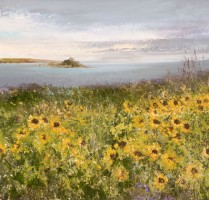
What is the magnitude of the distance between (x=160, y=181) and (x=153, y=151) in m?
0.57

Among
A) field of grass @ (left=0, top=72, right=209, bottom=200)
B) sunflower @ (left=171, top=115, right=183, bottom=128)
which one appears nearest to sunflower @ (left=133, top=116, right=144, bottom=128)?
field of grass @ (left=0, top=72, right=209, bottom=200)

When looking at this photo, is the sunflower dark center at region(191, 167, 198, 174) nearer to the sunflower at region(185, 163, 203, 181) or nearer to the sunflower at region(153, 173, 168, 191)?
the sunflower at region(185, 163, 203, 181)

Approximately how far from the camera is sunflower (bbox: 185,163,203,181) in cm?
519

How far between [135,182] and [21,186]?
3.84 feet

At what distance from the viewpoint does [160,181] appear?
5.12 meters

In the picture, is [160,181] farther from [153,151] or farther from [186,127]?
[186,127]

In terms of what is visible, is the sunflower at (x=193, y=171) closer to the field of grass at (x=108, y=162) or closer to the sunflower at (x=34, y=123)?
the field of grass at (x=108, y=162)

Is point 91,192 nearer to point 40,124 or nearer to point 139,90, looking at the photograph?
point 40,124

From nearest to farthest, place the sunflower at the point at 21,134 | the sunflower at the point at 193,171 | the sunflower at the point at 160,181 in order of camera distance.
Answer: the sunflower at the point at 160,181 → the sunflower at the point at 193,171 → the sunflower at the point at 21,134

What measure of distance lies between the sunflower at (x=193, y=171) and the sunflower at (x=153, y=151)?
40 centimetres

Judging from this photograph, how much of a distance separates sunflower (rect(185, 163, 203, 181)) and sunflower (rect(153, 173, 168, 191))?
0.23 metres

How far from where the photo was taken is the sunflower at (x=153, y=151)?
18.2 feet

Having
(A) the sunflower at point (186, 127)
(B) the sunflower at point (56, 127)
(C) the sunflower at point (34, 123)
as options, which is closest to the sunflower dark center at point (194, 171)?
Result: (A) the sunflower at point (186, 127)

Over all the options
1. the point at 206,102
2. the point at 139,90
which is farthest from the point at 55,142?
the point at 139,90
